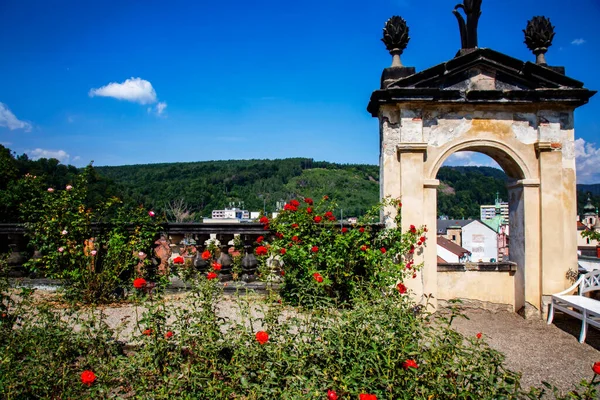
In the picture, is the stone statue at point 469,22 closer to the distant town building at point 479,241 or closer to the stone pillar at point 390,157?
the stone pillar at point 390,157

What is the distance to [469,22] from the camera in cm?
656

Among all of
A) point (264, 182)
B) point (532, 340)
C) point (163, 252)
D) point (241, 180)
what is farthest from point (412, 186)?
point (241, 180)

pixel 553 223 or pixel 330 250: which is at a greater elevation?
pixel 553 223

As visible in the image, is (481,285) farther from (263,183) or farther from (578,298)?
(263,183)

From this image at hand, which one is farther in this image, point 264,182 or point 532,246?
point 264,182

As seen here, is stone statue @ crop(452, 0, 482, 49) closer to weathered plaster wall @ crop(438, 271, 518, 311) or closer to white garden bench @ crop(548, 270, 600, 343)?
weathered plaster wall @ crop(438, 271, 518, 311)

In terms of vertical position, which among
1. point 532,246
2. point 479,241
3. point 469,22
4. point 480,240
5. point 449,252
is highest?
point 469,22

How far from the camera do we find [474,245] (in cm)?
5831

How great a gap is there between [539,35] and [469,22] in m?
1.07

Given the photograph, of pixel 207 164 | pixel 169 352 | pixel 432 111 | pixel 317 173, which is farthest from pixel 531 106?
pixel 207 164

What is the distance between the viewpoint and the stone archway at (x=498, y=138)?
6.20m

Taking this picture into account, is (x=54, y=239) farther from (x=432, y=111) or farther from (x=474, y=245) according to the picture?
(x=474, y=245)

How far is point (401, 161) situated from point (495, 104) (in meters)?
1.70

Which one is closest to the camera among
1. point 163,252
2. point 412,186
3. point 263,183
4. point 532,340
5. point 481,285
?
point 532,340
